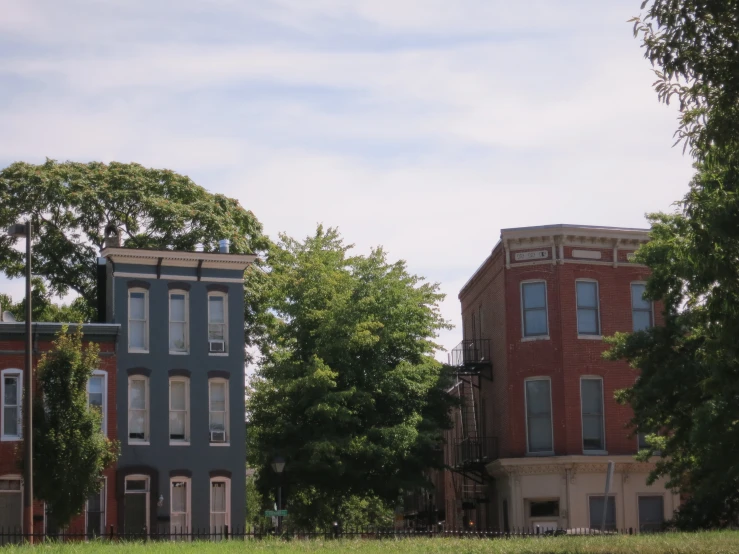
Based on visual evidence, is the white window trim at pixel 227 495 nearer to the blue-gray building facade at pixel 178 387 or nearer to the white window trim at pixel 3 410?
the blue-gray building facade at pixel 178 387

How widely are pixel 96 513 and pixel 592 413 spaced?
732 inches

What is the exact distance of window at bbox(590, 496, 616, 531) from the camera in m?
44.7

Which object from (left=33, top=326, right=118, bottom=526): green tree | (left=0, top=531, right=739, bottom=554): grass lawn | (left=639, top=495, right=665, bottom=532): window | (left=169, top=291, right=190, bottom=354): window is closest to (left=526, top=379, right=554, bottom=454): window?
(left=639, top=495, right=665, bottom=532): window

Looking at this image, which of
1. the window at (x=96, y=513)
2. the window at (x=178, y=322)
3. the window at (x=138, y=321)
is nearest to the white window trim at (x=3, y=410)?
the window at (x=96, y=513)

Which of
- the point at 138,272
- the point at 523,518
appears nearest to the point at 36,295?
the point at 138,272

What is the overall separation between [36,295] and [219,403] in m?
14.4

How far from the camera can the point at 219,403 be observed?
144 feet

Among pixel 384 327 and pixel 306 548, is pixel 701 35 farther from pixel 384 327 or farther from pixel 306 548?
pixel 384 327

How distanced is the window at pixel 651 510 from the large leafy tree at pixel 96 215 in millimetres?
18208

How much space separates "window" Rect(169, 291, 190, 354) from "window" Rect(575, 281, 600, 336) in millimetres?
14905

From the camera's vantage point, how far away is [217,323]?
44375 mm

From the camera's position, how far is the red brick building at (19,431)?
3997 cm

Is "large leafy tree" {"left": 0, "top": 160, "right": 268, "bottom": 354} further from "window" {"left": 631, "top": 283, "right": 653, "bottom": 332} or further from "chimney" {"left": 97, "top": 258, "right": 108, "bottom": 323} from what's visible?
"window" {"left": 631, "top": 283, "right": 653, "bottom": 332}

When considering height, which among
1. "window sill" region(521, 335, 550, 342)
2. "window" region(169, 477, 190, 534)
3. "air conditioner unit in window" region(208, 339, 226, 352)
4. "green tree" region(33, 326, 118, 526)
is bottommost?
"window" region(169, 477, 190, 534)
